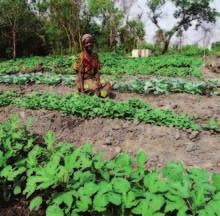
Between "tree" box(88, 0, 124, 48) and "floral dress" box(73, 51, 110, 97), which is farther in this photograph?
"tree" box(88, 0, 124, 48)

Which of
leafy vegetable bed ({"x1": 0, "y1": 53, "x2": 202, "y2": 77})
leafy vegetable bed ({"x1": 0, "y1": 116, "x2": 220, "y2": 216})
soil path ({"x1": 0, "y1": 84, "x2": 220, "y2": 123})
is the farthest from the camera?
leafy vegetable bed ({"x1": 0, "y1": 53, "x2": 202, "y2": 77})

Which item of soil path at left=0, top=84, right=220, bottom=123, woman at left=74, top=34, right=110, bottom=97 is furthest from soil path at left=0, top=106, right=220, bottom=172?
woman at left=74, top=34, right=110, bottom=97

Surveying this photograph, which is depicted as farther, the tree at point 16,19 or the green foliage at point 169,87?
the tree at point 16,19

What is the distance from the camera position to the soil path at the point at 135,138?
4.21 meters

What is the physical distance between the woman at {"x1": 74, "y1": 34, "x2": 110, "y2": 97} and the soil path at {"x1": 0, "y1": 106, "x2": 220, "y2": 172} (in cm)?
161

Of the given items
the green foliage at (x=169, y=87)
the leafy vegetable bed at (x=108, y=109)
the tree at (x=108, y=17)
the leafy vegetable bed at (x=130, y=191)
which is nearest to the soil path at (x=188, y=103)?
the green foliage at (x=169, y=87)

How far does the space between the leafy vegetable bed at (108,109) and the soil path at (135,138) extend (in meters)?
0.13

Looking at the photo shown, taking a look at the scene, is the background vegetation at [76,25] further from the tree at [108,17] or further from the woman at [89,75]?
the woman at [89,75]

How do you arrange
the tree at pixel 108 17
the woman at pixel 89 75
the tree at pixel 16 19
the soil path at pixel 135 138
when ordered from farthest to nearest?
1. the tree at pixel 108 17
2. the tree at pixel 16 19
3. the woman at pixel 89 75
4. the soil path at pixel 135 138

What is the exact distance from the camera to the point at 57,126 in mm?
5371

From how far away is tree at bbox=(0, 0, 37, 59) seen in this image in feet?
80.9

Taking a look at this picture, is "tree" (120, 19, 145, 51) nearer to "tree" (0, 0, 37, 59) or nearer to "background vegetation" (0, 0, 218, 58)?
"background vegetation" (0, 0, 218, 58)

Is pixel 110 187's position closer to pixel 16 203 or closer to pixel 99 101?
pixel 16 203

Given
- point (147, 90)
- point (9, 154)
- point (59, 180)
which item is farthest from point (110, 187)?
point (147, 90)
